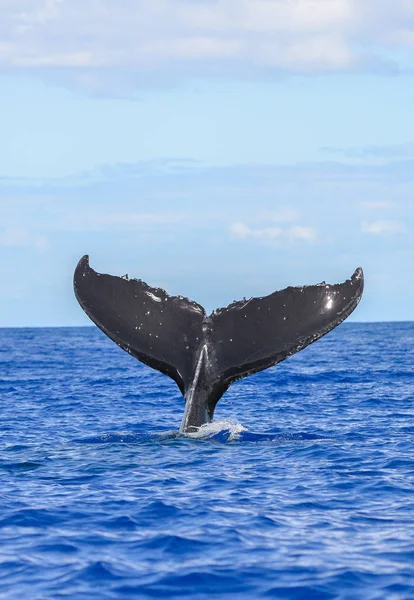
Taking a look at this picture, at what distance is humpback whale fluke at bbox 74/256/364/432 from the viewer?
11.6m

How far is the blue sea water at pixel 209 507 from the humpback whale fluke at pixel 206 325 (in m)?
1.09

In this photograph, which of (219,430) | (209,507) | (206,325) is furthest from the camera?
(219,430)

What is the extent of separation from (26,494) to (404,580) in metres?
4.38

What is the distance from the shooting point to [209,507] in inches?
400

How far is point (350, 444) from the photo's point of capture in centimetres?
1422

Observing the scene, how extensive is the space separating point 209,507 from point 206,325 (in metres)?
2.69

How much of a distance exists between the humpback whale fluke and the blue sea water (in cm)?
109

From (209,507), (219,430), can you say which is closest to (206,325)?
(219,430)

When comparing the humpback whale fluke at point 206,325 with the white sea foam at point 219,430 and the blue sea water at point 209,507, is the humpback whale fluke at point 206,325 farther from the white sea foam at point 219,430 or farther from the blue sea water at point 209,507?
the blue sea water at point 209,507

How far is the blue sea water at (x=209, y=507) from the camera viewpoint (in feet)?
26.3

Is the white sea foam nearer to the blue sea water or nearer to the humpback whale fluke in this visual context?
the blue sea water

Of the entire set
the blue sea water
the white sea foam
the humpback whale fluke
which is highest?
the humpback whale fluke

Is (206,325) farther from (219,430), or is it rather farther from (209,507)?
(209,507)

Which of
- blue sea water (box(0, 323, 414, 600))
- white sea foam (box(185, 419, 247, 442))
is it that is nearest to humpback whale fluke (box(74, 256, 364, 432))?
white sea foam (box(185, 419, 247, 442))
